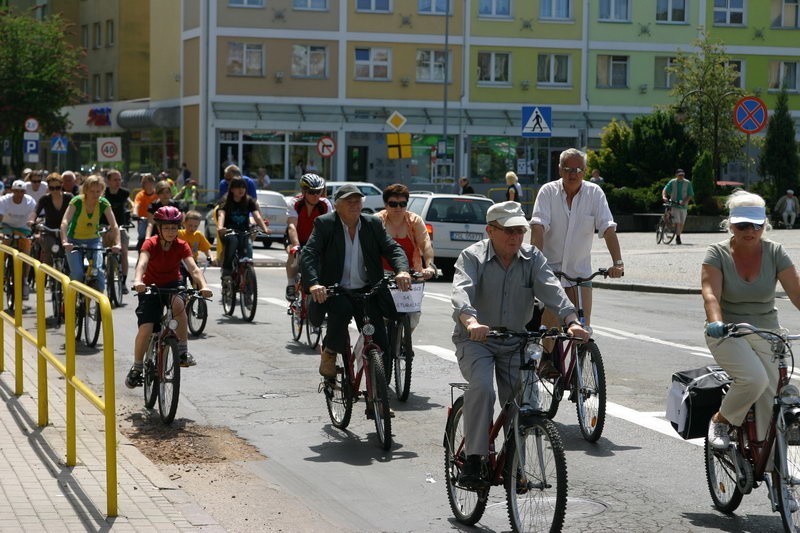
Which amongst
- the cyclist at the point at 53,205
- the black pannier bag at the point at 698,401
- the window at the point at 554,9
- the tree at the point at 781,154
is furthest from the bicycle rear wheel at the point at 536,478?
the window at the point at 554,9

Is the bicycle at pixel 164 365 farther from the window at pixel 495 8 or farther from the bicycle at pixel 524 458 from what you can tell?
the window at pixel 495 8

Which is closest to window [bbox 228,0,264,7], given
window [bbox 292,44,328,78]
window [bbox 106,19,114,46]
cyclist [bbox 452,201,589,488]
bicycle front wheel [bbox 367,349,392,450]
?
window [bbox 292,44,328,78]

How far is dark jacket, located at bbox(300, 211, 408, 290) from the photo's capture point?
9.66 m

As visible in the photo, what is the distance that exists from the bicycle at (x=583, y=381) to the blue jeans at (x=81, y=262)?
25.6 feet

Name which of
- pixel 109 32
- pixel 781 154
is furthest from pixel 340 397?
pixel 109 32

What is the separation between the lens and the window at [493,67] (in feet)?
205

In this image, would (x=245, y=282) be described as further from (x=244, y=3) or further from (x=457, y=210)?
(x=244, y=3)

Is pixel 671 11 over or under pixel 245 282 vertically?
over

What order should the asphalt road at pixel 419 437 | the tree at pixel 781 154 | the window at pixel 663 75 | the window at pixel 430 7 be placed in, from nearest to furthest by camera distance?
1. the asphalt road at pixel 419 437
2. the tree at pixel 781 154
3. the window at pixel 430 7
4. the window at pixel 663 75

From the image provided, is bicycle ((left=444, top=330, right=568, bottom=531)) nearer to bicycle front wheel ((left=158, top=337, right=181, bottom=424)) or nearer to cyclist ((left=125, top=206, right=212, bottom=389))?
bicycle front wheel ((left=158, top=337, right=181, bottom=424))

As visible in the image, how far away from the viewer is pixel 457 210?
25.6 metres

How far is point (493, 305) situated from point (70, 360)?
2.55 m

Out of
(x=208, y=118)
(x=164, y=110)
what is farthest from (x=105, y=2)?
(x=208, y=118)

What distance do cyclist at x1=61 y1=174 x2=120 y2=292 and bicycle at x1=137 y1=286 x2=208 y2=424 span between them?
5.62 metres
